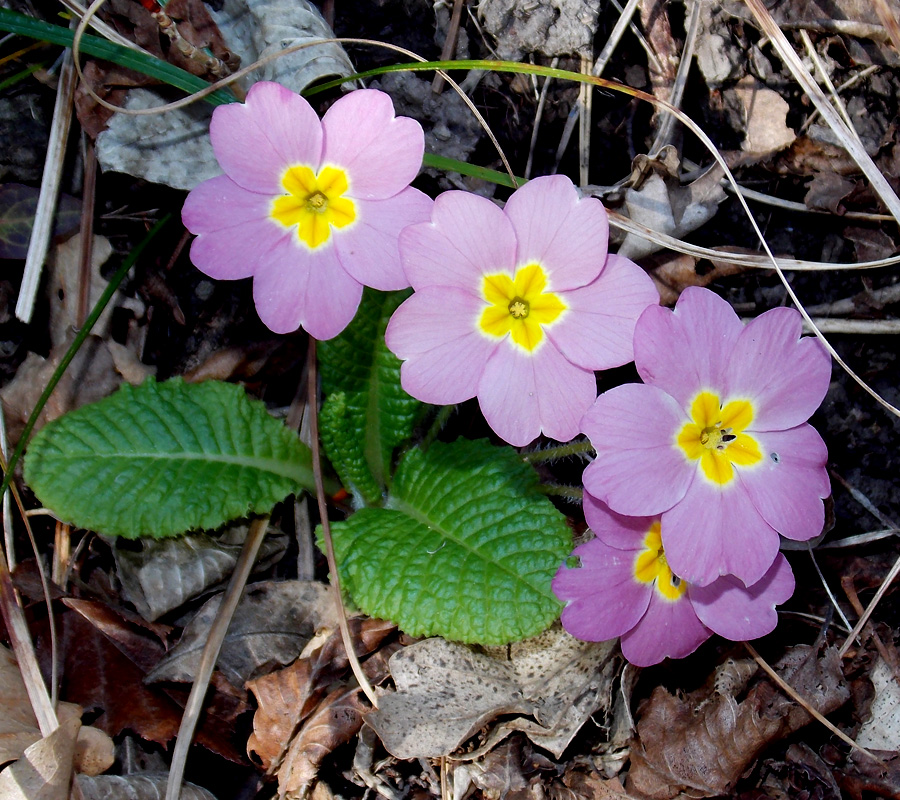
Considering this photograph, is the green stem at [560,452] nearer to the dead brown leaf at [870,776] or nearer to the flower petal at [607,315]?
the flower petal at [607,315]

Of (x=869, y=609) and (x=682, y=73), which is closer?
(x=869, y=609)

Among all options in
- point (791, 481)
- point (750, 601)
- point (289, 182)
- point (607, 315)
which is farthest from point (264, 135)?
point (750, 601)

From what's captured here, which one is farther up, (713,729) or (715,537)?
(715,537)

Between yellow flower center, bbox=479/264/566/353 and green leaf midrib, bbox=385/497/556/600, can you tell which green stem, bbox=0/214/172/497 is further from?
yellow flower center, bbox=479/264/566/353

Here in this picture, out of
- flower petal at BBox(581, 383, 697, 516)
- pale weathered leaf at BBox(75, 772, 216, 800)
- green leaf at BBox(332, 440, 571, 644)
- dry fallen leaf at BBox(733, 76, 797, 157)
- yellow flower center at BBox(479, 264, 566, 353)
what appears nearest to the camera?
flower petal at BBox(581, 383, 697, 516)

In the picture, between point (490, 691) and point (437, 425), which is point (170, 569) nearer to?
point (437, 425)

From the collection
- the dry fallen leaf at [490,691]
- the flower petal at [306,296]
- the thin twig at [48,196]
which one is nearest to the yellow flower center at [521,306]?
the flower petal at [306,296]

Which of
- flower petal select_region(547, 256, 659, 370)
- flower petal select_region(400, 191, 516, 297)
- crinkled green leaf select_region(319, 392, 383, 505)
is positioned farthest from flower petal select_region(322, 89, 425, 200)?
A: crinkled green leaf select_region(319, 392, 383, 505)
